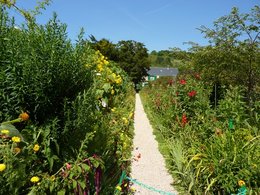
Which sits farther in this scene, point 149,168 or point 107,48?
point 107,48

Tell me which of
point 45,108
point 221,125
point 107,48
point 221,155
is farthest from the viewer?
point 107,48

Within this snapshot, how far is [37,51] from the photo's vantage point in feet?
9.62

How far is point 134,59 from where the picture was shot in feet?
136

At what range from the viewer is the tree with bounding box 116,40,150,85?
135 feet

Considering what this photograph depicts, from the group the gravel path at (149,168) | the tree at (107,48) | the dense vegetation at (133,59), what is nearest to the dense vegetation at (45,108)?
the gravel path at (149,168)

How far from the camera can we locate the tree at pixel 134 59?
41125 mm

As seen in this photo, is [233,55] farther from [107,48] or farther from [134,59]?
[134,59]

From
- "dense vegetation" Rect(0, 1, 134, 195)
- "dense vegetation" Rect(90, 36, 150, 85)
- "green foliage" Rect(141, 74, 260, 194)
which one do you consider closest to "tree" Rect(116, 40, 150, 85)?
"dense vegetation" Rect(90, 36, 150, 85)

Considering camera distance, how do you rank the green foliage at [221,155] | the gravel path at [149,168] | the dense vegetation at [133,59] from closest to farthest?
the green foliage at [221,155]
the gravel path at [149,168]
the dense vegetation at [133,59]

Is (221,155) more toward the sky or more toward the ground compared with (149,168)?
more toward the sky

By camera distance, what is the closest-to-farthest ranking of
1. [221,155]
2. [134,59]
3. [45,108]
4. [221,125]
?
[45,108], [221,155], [221,125], [134,59]

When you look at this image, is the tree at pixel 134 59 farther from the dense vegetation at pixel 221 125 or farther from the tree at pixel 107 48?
the dense vegetation at pixel 221 125

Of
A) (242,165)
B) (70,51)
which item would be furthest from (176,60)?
(70,51)

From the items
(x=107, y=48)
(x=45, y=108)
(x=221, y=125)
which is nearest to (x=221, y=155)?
(x=221, y=125)
